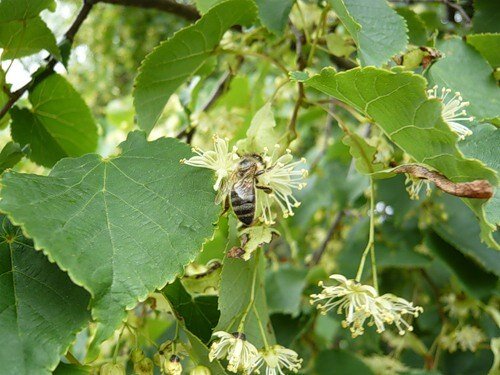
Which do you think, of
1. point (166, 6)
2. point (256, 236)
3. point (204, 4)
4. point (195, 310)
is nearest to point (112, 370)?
point (195, 310)

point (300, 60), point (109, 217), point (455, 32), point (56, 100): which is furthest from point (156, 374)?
point (455, 32)

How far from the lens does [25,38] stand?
0.92 m

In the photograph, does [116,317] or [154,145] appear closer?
[116,317]

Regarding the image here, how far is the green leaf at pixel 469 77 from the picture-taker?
88 cm

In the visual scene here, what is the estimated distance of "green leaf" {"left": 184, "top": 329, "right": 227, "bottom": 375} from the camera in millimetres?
770

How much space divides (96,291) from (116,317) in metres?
0.03

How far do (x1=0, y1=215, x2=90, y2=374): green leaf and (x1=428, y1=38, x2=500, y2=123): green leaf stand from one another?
0.60 m

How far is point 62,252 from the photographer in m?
0.61

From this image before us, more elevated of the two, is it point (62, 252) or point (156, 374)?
point (62, 252)

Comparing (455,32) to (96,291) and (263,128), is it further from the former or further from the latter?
(96,291)

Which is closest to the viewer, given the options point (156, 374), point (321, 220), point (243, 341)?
point (243, 341)

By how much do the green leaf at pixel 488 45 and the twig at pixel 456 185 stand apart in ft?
1.27

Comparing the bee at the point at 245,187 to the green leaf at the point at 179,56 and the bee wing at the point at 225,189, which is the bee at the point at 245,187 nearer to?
the bee wing at the point at 225,189

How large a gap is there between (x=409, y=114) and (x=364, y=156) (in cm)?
18
